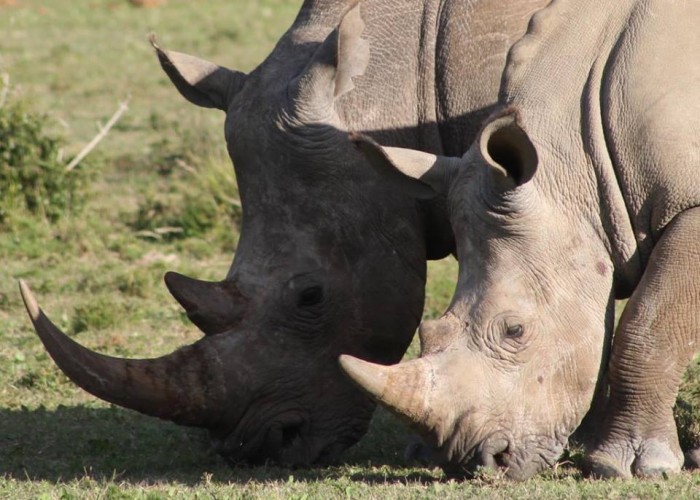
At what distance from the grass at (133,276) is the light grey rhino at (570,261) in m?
0.25

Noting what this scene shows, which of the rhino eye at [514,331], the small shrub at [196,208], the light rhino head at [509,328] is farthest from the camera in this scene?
the small shrub at [196,208]

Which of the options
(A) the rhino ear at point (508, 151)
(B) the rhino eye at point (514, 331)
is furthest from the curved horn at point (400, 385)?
(A) the rhino ear at point (508, 151)

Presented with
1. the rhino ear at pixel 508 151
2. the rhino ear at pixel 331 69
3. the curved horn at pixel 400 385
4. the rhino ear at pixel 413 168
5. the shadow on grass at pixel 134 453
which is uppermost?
the rhino ear at pixel 331 69

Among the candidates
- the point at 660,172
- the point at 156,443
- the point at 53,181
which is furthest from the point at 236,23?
the point at 660,172

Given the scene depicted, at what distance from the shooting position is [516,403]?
232 inches

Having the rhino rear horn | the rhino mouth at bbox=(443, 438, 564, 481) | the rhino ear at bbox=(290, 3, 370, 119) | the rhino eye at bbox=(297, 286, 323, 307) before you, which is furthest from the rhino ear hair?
the rhino mouth at bbox=(443, 438, 564, 481)

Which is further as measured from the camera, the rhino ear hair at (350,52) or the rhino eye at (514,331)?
the rhino ear hair at (350,52)

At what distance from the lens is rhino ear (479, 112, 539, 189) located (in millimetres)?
5750

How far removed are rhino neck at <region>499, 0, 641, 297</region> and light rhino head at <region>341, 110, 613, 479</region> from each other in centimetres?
7

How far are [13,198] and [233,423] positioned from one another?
5.39 meters

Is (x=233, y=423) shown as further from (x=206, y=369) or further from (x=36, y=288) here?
(x=36, y=288)

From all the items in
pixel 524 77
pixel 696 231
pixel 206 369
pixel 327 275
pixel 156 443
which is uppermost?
pixel 524 77

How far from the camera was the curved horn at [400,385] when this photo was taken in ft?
18.7

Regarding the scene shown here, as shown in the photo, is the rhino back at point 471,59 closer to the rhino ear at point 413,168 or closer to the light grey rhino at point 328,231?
the light grey rhino at point 328,231
